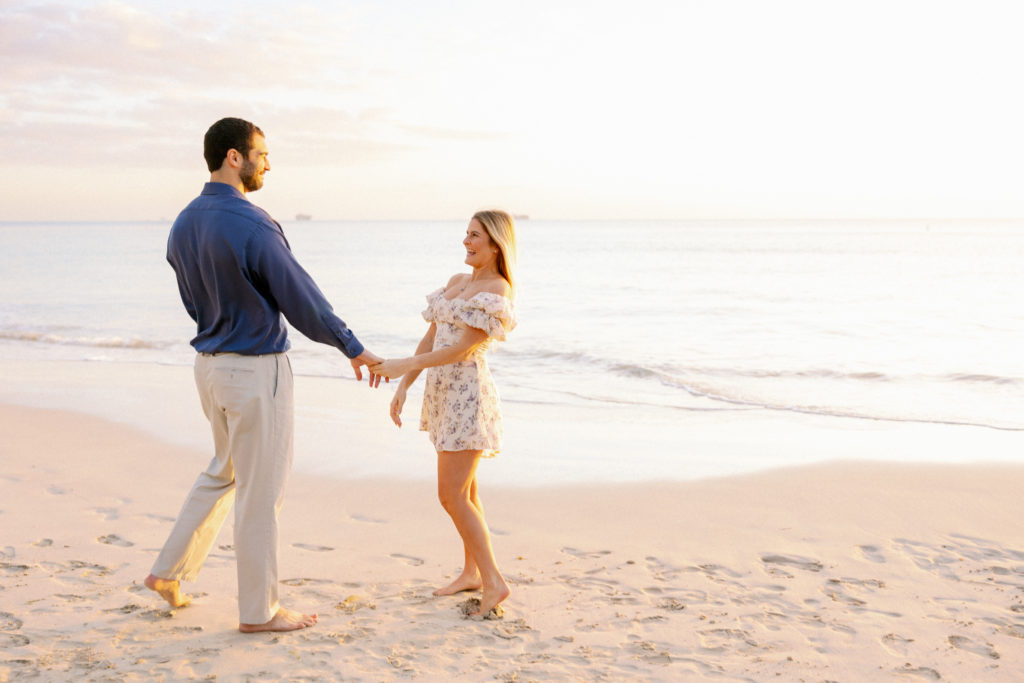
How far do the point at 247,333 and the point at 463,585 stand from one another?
1658 mm

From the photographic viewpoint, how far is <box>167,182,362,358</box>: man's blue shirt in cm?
321

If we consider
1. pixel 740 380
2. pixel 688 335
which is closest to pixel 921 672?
pixel 740 380

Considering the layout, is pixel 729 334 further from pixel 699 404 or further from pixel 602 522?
pixel 602 522

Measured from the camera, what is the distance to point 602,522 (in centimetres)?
523

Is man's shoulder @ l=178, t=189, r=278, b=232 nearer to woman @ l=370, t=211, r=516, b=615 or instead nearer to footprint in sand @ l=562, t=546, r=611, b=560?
woman @ l=370, t=211, r=516, b=615

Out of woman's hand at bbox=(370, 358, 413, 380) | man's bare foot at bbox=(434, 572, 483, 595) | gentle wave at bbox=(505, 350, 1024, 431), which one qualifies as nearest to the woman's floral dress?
woman's hand at bbox=(370, 358, 413, 380)

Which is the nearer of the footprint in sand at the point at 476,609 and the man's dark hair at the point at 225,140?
the man's dark hair at the point at 225,140

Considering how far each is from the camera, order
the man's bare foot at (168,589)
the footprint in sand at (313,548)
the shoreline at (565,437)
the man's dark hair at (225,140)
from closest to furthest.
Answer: the man's dark hair at (225,140) → the man's bare foot at (168,589) → the footprint in sand at (313,548) → the shoreline at (565,437)

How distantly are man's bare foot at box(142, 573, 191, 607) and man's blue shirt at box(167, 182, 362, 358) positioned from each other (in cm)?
105

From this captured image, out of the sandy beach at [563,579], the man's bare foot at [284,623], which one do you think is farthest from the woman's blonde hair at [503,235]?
the man's bare foot at [284,623]

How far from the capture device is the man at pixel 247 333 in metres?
3.24

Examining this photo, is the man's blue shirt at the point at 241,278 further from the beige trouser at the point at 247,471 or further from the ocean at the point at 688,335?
the ocean at the point at 688,335

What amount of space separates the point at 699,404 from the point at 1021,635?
594cm

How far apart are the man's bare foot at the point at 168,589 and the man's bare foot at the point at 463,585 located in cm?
117
